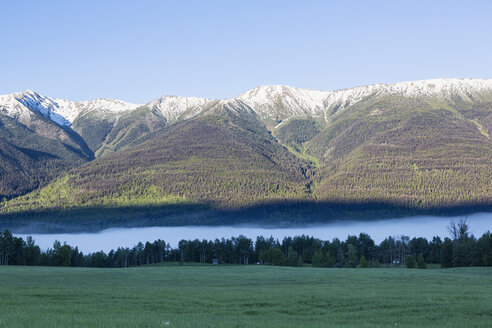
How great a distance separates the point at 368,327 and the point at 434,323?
4.29 meters

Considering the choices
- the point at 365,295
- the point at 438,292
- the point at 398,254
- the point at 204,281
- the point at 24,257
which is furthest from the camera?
the point at 398,254

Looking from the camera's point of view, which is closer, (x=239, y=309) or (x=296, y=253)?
(x=239, y=309)

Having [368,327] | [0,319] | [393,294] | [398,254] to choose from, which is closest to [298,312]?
[368,327]

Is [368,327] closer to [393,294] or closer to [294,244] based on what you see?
[393,294]

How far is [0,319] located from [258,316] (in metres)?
14.2

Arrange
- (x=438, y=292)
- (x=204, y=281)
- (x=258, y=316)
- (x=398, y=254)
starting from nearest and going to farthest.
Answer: (x=258, y=316) < (x=438, y=292) < (x=204, y=281) < (x=398, y=254)

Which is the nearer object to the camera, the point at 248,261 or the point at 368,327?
the point at 368,327

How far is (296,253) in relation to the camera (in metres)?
165

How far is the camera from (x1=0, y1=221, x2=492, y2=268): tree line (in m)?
Answer: 117

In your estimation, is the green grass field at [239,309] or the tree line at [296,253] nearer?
the green grass field at [239,309]

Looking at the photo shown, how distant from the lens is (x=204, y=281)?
61469mm

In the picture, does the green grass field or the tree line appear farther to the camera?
the tree line

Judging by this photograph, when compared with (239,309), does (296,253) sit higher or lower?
lower

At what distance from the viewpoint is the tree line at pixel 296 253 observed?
116562mm
